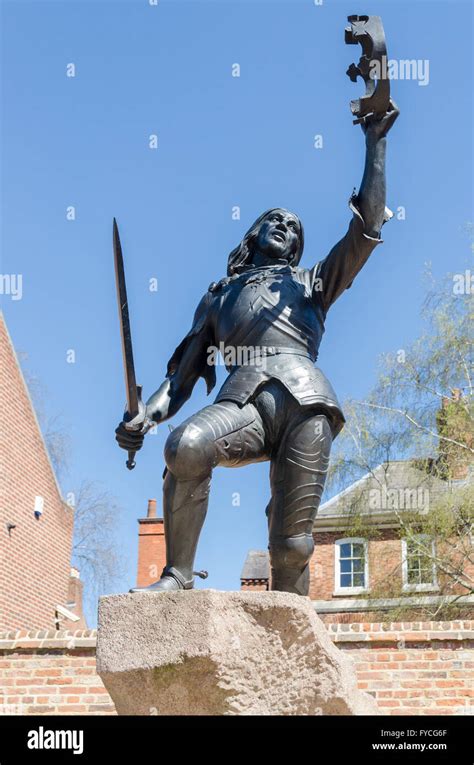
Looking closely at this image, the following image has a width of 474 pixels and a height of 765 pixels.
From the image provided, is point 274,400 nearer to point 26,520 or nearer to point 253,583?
point 26,520

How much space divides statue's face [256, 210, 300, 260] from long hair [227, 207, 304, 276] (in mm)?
26

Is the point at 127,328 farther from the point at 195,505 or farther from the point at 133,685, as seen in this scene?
the point at 133,685

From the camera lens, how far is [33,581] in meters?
17.2

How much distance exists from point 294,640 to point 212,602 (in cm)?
37

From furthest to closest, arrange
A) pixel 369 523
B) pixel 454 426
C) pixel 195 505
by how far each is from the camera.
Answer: pixel 369 523, pixel 454 426, pixel 195 505

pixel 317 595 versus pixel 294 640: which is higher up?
pixel 317 595

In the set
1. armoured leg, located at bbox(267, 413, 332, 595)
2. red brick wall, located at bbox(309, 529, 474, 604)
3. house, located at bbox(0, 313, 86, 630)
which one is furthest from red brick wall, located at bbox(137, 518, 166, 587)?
armoured leg, located at bbox(267, 413, 332, 595)

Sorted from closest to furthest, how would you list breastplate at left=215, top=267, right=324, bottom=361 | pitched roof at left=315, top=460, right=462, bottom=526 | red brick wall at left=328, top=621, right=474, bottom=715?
breastplate at left=215, top=267, right=324, bottom=361 < red brick wall at left=328, top=621, right=474, bottom=715 < pitched roof at left=315, top=460, right=462, bottom=526

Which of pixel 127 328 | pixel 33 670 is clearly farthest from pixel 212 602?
pixel 33 670

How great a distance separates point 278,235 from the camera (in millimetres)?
4828

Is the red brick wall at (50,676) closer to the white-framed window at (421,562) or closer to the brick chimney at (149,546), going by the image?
the white-framed window at (421,562)

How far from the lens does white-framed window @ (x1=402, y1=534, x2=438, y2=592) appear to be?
643 inches

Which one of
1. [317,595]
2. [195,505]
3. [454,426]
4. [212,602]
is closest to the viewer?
[212,602]

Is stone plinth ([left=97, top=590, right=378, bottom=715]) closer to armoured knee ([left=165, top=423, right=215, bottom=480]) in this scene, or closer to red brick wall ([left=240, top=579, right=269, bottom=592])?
armoured knee ([left=165, top=423, right=215, bottom=480])
